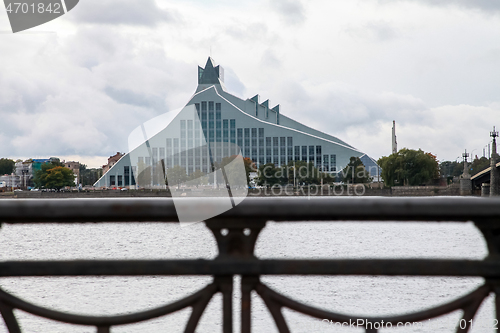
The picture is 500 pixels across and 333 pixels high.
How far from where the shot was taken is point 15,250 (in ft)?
71.0

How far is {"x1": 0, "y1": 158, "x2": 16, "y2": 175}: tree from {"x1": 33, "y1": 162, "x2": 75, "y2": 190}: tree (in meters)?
47.0

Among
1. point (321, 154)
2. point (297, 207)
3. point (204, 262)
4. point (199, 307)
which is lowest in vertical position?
point (199, 307)

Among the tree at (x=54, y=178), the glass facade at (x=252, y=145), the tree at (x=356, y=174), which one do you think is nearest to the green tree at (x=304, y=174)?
the tree at (x=356, y=174)

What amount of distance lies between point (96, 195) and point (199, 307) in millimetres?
73437

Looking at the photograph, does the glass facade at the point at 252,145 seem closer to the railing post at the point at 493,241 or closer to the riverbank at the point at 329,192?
the riverbank at the point at 329,192

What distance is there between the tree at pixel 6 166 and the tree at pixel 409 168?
4049 inches

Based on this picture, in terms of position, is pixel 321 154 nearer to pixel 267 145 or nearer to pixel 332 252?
pixel 267 145

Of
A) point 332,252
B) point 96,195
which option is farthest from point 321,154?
point 332,252

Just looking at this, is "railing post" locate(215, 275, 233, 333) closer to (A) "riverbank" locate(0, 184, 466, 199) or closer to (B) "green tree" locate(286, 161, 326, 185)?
(A) "riverbank" locate(0, 184, 466, 199)

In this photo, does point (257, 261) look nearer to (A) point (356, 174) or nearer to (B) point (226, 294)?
(B) point (226, 294)

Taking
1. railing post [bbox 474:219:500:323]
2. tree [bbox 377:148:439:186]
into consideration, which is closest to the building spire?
tree [bbox 377:148:439:186]

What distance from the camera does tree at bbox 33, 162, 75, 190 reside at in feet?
267

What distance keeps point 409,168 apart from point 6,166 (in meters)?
106

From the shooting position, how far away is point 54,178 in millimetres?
81562
